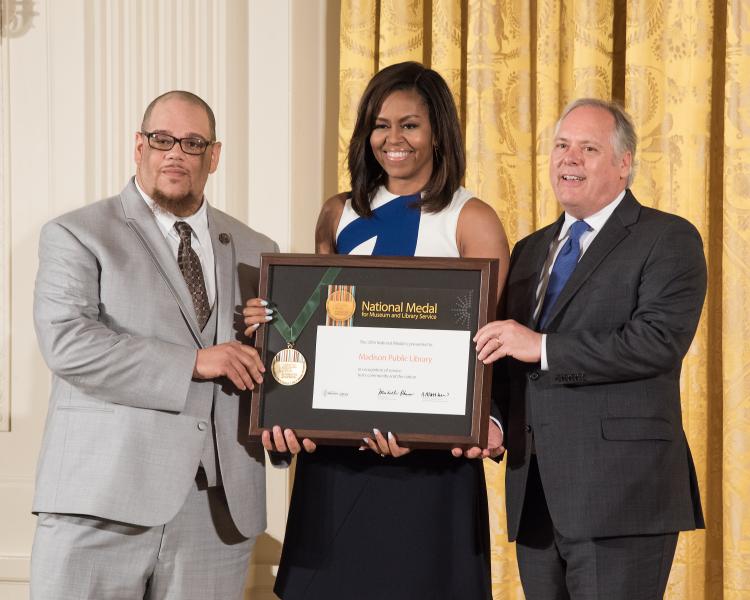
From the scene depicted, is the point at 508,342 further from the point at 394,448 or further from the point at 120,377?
the point at 120,377

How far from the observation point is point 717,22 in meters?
3.40

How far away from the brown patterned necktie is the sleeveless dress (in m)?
0.46

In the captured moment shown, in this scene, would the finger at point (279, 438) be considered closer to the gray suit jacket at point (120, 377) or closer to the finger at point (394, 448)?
the gray suit jacket at point (120, 377)

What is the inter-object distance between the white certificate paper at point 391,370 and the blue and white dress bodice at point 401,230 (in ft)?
0.94

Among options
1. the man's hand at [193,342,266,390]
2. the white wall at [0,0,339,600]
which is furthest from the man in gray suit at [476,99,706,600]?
the white wall at [0,0,339,600]

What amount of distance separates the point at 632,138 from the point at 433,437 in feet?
2.96

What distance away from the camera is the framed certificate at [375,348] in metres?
2.22

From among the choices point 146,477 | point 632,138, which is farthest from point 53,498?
point 632,138

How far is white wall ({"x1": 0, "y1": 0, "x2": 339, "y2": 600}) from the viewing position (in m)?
3.43

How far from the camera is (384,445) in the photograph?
2.22 metres

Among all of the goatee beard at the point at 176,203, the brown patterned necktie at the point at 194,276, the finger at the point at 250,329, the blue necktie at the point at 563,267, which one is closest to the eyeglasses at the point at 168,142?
the goatee beard at the point at 176,203

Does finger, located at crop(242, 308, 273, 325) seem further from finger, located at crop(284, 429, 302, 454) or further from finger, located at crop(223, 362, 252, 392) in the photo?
finger, located at crop(284, 429, 302, 454)

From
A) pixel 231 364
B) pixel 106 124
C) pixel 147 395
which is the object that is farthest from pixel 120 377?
pixel 106 124

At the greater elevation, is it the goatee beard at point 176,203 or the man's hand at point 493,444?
the goatee beard at point 176,203
